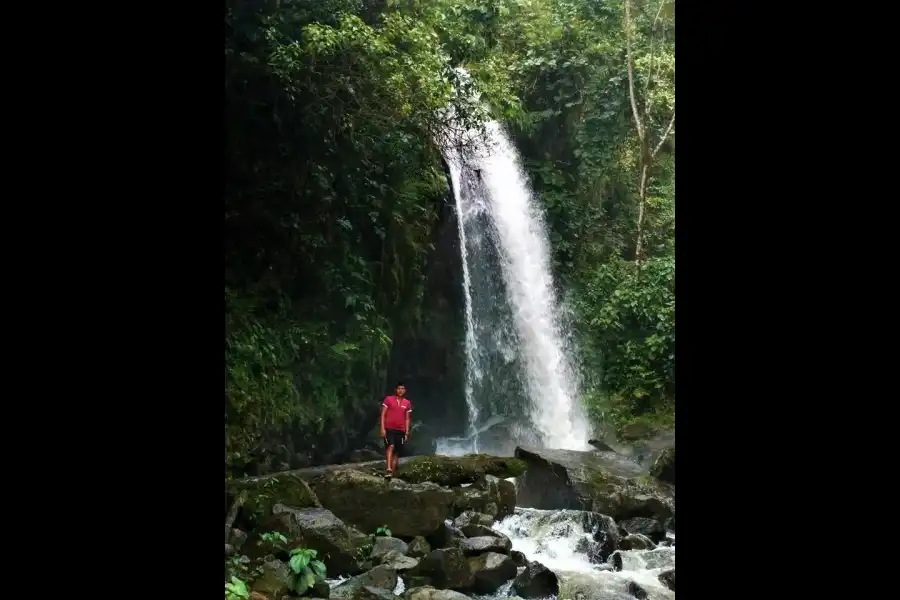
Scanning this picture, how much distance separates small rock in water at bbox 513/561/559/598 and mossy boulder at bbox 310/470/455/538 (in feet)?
4.03

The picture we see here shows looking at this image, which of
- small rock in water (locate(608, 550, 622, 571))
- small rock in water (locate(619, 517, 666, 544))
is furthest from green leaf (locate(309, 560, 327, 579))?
small rock in water (locate(619, 517, 666, 544))

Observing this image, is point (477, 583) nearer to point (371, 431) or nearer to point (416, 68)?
point (371, 431)

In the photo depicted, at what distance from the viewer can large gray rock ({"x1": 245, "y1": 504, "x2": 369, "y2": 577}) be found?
6537mm

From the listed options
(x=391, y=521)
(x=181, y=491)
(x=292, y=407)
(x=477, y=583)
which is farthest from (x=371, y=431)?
(x=181, y=491)

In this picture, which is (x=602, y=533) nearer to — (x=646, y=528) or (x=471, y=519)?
(x=646, y=528)

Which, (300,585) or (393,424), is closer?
(300,585)

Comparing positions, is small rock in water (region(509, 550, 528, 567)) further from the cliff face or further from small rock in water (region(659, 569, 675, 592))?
the cliff face

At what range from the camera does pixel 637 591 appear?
6566 mm

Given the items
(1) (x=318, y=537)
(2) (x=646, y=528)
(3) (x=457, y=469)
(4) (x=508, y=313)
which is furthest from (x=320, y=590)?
(4) (x=508, y=313)

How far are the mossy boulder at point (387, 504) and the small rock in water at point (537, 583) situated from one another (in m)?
1.23

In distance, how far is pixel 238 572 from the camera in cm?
601

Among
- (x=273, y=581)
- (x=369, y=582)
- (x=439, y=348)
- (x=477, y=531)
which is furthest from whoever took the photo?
(x=439, y=348)

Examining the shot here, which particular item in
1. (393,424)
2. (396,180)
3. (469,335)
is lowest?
(393,424)

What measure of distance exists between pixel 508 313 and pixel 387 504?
20.6 ft
